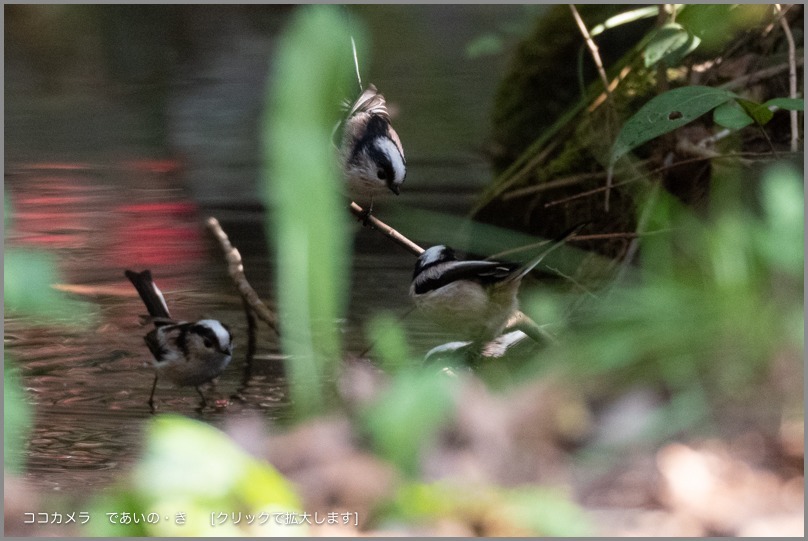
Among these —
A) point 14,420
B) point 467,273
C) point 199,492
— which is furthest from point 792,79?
point 14,420

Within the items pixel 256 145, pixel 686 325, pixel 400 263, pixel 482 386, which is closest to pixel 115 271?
pixel 256 145

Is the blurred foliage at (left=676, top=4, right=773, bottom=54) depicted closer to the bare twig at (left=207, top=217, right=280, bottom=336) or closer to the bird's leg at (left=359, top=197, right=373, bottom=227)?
the bird's leg at (left=359, top=197, right=373, bottom=227)

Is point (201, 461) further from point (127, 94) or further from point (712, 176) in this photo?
point (712, 176)

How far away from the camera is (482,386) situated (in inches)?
43.9

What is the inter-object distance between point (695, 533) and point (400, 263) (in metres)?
0.58

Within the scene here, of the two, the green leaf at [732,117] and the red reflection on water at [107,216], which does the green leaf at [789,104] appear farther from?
the red reflection on water at [107,216]

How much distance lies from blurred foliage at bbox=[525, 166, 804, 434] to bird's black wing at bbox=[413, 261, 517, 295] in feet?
0.33

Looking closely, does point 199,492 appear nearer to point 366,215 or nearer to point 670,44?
point 366,215

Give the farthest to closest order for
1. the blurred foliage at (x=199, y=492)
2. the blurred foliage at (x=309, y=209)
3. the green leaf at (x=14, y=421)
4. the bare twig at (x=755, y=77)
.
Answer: the bare twig at (x=755, y=77) < the green leaf at (x=14, y=421) < the blurred foliage at (x=309, y=209) < the blurred foliage at (x=199, y=492)

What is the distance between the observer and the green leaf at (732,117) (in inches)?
50.9

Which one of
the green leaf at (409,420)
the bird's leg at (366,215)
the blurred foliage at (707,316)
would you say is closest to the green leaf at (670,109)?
the blurred foliage at (707,316)

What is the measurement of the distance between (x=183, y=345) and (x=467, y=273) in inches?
16.8

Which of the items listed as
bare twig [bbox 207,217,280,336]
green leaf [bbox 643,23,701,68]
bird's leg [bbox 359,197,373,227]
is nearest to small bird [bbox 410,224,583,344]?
bird's leg [bbox 359,197,373,227]

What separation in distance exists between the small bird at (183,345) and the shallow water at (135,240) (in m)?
0.02
